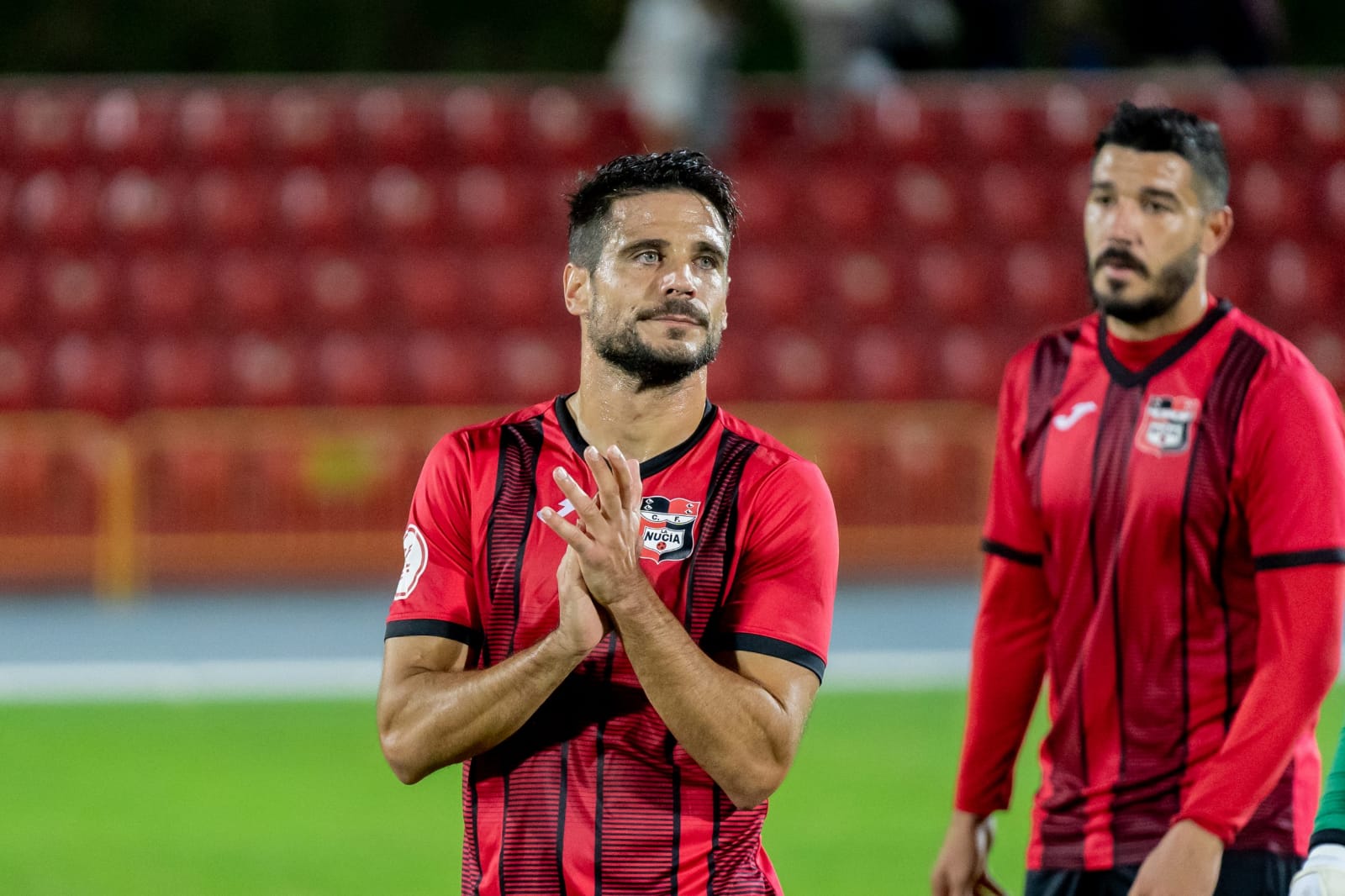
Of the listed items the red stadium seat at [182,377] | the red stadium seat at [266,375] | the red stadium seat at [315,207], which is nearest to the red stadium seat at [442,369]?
the red stadium seat at [266,375]

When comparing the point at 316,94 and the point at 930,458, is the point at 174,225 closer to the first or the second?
the point at 316,94

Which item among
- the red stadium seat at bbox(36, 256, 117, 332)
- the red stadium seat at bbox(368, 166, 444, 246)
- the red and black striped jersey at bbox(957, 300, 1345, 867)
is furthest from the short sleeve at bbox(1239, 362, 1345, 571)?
Answer: the red stadium seat at bbox(36, 256, 117, 332)

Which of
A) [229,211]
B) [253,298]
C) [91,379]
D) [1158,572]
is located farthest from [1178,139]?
[229,211]

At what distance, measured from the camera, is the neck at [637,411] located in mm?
3029

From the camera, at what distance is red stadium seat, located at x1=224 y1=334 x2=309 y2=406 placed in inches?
592

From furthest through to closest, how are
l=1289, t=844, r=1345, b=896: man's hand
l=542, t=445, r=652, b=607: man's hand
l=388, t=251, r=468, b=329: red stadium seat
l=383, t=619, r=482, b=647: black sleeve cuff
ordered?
l=388, t=251, r=468, b=329: red stadium seat, l=383, t=619, r=482, b=647: black sleeve cuff, l=1289, t=844, r=1345, b=896: man's hand, l=542, t=445, r=652, b=607: man's hand

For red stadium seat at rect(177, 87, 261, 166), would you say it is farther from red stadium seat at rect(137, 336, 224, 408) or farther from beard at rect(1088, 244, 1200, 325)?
beard at rect(1088, 244, 1200, 325)

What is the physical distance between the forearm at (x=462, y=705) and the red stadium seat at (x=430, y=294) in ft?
41.8

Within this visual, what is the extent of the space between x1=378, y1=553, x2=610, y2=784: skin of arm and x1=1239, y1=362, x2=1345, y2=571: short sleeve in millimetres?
1423

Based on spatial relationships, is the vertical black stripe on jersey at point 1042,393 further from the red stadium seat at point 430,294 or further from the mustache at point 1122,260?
the red stadium seat at point 430,294

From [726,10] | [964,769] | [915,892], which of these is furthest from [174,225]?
[964,769]

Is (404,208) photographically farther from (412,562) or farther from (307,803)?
(412,562)

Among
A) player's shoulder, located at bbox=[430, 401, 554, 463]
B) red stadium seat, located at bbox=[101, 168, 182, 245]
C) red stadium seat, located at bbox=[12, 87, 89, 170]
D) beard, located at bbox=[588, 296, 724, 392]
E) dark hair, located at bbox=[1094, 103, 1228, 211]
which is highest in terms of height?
red stadium seat, located at bbox=[12, 87, 89, 170]

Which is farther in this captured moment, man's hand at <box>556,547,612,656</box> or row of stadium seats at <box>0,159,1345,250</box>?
row of stadium seats at <box>0,159,1345,250</box>
